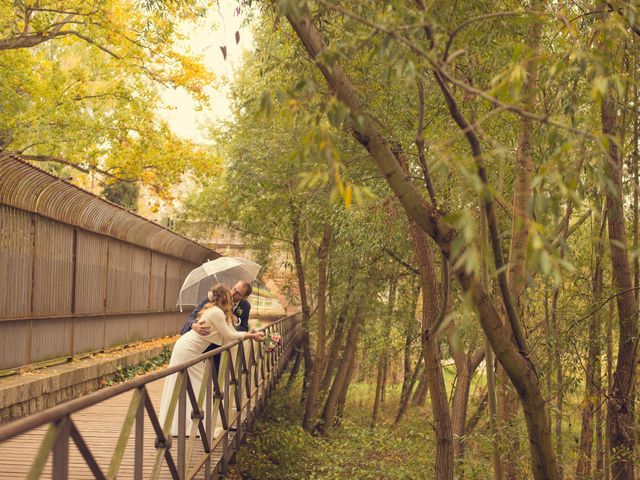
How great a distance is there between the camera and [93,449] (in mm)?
4840

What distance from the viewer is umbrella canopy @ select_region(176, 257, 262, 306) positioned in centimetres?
1280

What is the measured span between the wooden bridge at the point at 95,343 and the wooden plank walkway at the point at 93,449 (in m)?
0.02

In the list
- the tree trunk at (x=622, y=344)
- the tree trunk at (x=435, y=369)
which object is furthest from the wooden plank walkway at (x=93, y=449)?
the tree trunk at (x=622, y=344)

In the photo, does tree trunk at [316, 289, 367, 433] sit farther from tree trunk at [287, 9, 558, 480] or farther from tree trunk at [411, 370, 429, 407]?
tree trunk at [287, 9, 558, 480]

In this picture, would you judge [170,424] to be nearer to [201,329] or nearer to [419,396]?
[201,329]

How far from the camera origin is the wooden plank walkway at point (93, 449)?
13.8 ft

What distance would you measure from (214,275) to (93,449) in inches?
346

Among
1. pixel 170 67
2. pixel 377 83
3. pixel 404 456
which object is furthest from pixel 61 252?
pixel 170 67

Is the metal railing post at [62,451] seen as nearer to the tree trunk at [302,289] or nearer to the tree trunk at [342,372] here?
the tree trunk at [342,372]

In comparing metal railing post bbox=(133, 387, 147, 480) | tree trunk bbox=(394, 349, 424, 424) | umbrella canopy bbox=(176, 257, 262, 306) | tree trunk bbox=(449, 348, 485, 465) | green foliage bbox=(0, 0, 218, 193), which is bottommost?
tree trunk bbox=(394, 349, 424, 424)

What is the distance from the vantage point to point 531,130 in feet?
27.0

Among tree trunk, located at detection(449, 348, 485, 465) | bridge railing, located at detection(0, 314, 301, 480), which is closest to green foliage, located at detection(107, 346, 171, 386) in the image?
bridge railing, located at detection(0, 314, 301, 480)

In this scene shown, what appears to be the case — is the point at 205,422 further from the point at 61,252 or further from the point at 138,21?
the point at 138,21

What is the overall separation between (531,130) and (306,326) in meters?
17.5
